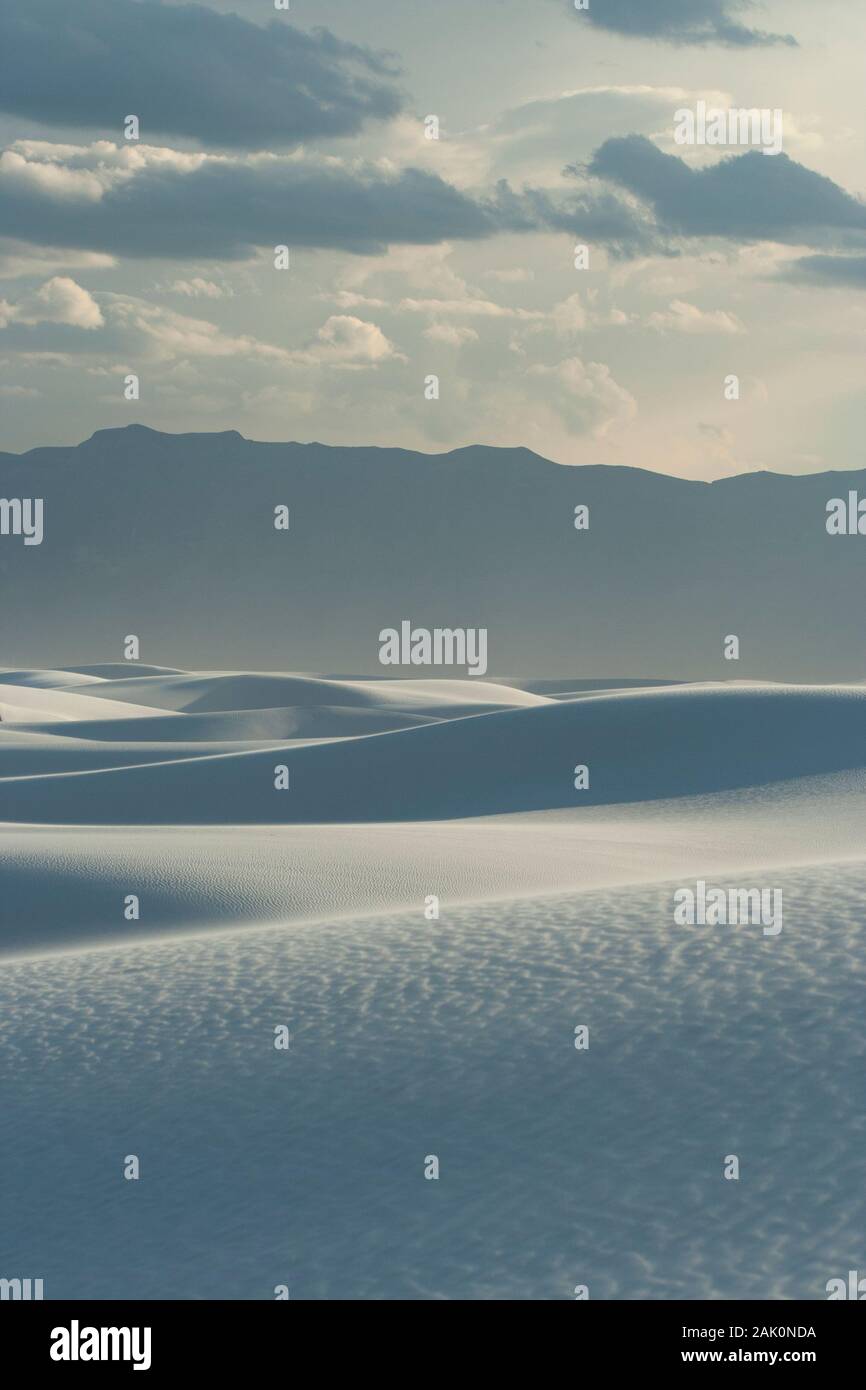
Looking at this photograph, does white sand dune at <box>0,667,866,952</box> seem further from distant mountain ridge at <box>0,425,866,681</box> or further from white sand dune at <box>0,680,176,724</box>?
distant mountain ridge at <box>0,425,866,681</box>

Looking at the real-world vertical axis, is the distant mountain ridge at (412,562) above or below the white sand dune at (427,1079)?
above

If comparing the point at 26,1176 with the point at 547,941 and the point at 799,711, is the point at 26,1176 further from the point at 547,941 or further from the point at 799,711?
the point at 799,711

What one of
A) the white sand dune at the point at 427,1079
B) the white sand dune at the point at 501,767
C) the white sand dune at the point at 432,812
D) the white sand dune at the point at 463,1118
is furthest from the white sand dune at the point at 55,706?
the white sand dune at the point at 463,1118

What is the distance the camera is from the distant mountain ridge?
6713 inches

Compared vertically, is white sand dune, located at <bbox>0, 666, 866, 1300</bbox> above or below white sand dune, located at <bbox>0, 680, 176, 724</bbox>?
below

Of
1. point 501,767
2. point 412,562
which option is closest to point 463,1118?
point 501,767

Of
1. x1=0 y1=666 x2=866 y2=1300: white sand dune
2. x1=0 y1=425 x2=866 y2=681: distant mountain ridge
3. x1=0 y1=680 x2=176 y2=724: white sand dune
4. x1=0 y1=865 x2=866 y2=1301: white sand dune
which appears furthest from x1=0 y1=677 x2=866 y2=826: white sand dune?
x1=0 y1=425 x2=866 y2=681: distant mountain ridge

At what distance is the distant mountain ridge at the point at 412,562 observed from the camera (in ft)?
559

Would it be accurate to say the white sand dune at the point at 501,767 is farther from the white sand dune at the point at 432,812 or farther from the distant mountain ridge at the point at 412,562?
the distant mountain ridge at the point at 412,562

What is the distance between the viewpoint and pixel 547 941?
33.3 feet

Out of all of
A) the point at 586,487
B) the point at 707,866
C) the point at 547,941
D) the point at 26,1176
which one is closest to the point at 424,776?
the point at 707,866

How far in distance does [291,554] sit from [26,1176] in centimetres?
18022

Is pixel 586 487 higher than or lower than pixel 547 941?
higher

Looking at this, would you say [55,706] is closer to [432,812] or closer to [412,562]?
[432,812]
